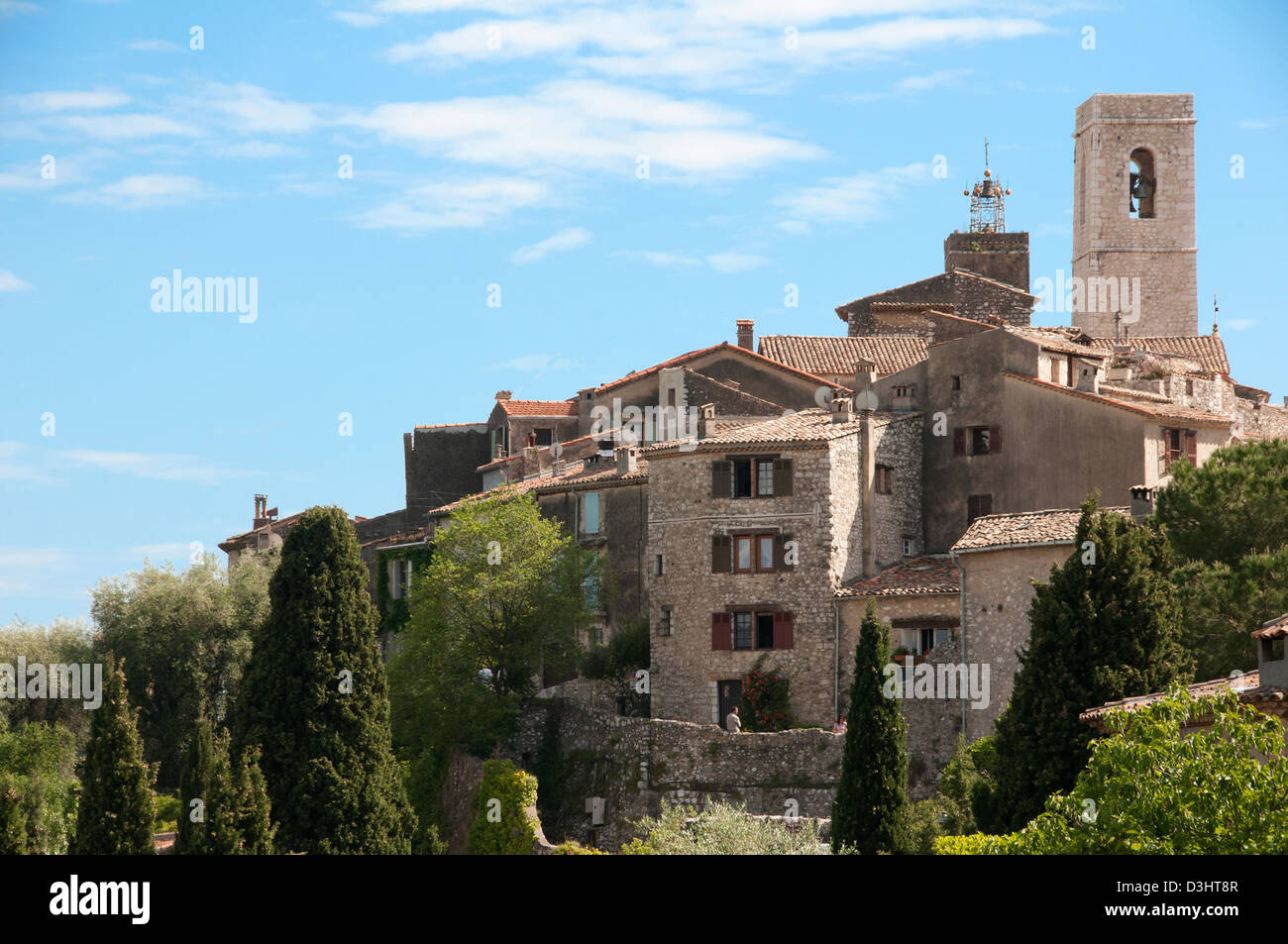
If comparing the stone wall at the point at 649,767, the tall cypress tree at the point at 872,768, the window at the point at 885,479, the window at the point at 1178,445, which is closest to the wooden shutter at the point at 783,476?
the window at the point at 885,479

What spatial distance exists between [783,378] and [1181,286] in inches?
1409

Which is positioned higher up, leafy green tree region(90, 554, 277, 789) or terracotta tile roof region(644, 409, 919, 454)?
terracotta tile roof region(644, 409, 919, 454)

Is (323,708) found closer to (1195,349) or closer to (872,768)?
(872,768)

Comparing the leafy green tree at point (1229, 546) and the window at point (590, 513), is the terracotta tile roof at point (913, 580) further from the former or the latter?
the window at point (590, 513)

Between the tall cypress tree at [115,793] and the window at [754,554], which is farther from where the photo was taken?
the window at [754,554]

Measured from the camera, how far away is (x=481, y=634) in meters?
53.5

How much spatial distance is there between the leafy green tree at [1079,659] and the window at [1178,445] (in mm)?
14716

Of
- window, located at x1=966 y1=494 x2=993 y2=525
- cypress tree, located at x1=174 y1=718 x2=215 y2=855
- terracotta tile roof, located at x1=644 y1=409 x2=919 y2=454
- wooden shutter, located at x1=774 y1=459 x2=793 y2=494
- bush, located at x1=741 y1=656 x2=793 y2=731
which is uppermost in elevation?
terracotta tile roof, located at x1=644 y1=409 x2=919 y2=454

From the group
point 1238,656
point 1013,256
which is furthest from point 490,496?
point 1013,256

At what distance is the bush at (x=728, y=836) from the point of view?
1492 inches

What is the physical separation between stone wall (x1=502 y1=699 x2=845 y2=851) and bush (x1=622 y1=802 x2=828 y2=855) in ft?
15.7

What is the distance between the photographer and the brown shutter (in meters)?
52.1

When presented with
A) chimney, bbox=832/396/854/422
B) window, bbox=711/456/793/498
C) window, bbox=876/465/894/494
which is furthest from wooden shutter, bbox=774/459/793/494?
window, bbox=876/465/894/494

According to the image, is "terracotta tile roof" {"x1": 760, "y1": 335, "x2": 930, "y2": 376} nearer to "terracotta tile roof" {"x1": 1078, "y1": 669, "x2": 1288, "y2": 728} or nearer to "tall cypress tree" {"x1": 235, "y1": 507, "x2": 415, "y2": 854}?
"tall cypress tree" {"x1": 235, "y1": 507, "x2": 415, "y2": 854}
